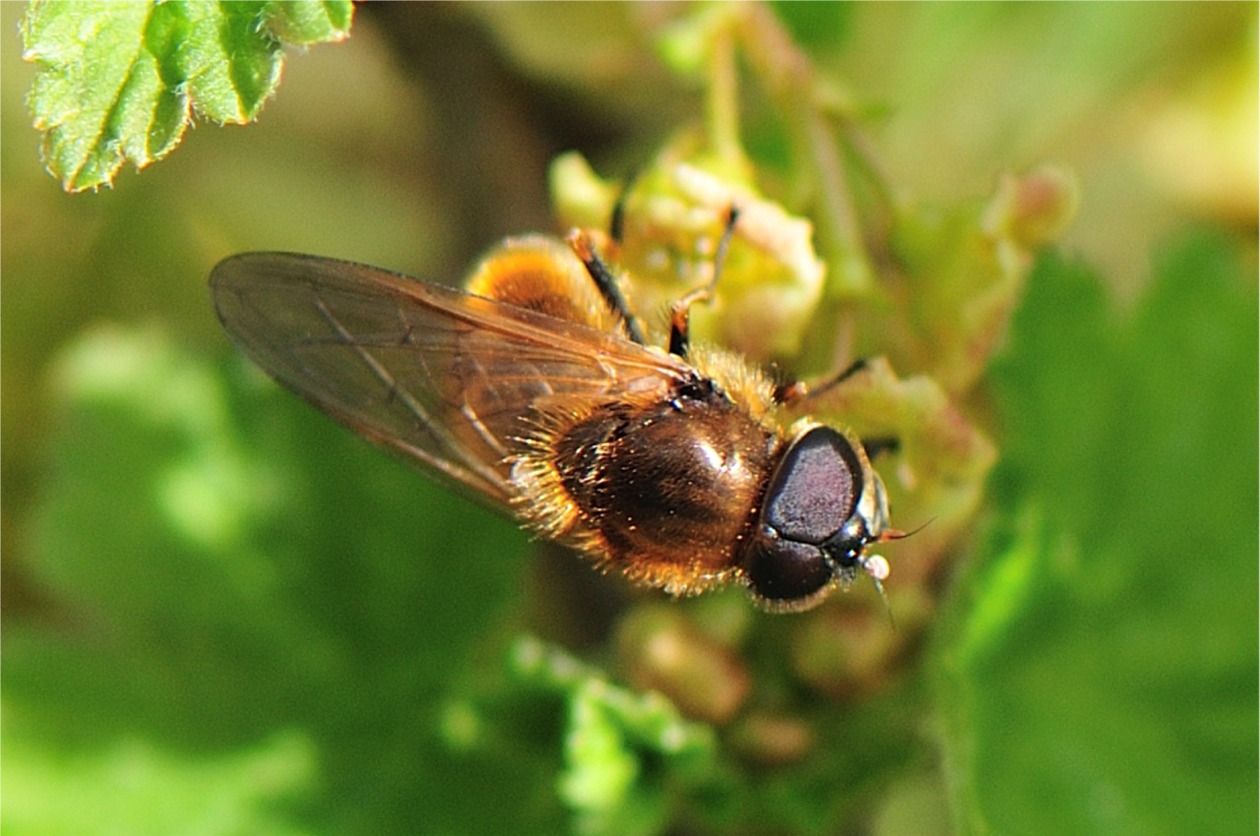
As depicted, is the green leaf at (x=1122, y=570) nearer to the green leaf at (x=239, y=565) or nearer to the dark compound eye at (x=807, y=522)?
the dark compound eye at (x=807, y=522)

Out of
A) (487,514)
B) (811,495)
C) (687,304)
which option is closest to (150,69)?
(687,304)

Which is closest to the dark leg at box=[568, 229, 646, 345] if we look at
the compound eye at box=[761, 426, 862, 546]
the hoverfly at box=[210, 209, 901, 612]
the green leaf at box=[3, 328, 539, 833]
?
the hoverfly at box=[210, 209, 901, 612]

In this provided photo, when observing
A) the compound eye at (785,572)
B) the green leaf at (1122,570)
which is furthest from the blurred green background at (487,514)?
the compound eye at (785,572)

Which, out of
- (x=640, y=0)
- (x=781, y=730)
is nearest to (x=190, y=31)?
(x=640, y=0)

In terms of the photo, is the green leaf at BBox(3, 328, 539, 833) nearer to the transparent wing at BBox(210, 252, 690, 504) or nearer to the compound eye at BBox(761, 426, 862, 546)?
the transparent wing at BBox(210, 252, 690, 504)

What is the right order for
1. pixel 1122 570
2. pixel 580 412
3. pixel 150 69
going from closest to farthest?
1. pixel 150 69
2. pixel 580 412
3. pixel 1122 570

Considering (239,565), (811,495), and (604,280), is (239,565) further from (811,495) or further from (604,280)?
(811,495)
